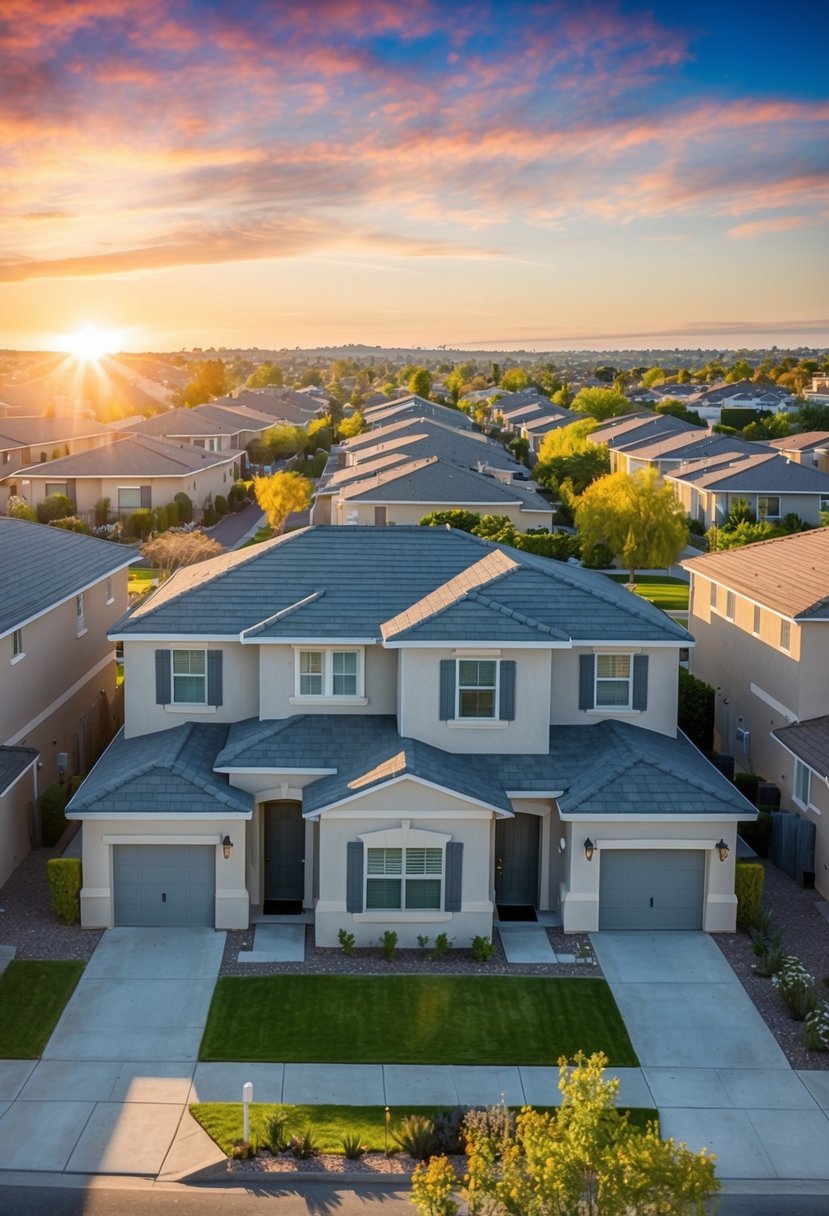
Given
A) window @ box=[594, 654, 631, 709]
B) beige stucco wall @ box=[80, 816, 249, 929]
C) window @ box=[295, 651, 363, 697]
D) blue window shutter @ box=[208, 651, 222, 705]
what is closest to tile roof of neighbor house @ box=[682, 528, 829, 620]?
window @ box=[594, 654, 631, 709]

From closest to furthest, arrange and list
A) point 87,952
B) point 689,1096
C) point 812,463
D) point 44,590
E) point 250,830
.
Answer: point 689,1096 → point 87,952 → point 250,830 → point 44,590 → point 812,463

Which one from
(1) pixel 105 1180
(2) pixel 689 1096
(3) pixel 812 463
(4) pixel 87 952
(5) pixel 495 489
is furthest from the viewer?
(3) pixel 812 463

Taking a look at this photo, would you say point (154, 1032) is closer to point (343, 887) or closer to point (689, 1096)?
point (343, 887)

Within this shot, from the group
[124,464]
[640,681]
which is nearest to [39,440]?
[124,464]

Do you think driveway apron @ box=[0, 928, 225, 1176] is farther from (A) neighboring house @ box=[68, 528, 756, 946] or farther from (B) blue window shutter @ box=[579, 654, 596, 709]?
(B) blue window shutter @ box=[579, 654, 596, 709]

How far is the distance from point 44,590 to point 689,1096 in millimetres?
18390

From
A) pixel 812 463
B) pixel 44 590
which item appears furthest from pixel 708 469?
pixel 44 590

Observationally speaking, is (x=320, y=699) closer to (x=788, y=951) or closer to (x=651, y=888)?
(x=651, y=888)

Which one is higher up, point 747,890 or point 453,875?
point 453,875

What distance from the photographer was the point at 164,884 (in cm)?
2184

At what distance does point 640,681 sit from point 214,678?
350 inches

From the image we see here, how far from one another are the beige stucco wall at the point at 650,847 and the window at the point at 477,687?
298cm

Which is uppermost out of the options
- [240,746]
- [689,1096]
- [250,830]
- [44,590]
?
[44,590]

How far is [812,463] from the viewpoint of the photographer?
82.7 meters
